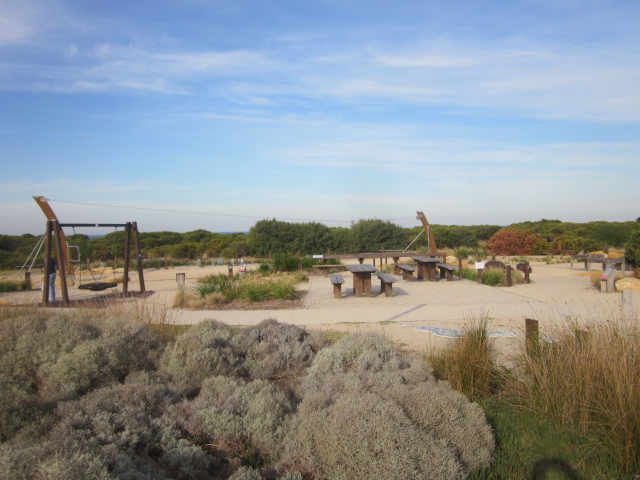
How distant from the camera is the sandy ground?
7943mm

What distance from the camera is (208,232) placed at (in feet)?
162

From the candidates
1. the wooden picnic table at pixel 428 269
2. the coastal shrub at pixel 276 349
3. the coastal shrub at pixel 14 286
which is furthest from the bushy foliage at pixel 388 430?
the coastal shrub at pixel 14 286

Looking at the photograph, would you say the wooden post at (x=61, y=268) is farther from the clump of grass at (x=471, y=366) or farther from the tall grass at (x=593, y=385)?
the tall grass at (x=593, y=385)

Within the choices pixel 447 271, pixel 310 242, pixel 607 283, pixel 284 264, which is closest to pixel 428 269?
pixel 447 271

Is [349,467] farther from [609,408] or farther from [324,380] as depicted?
[609,408]

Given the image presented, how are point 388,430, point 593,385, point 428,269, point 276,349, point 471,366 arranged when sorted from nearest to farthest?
1. point 388,430
2. point 593,385
3. point 471,366
4. point 276,349
5. point 428,269

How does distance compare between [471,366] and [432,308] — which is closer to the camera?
[471,366]

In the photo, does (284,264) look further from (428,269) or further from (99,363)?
(99,363)

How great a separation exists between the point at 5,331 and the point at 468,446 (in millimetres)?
5067

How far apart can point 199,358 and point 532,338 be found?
3.43 meters

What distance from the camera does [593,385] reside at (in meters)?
3.83

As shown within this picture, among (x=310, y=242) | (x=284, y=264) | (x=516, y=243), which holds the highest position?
(x=310, y=242)

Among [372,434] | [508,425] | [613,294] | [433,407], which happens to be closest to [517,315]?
[613,294]

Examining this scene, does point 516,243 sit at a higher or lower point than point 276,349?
higher
